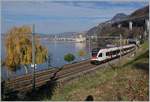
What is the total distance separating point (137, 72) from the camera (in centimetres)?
1094

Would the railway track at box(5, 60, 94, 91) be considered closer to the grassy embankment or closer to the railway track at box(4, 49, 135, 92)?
the railway track at box(4, 49, 135, 92)

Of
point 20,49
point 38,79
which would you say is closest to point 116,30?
point 20,49

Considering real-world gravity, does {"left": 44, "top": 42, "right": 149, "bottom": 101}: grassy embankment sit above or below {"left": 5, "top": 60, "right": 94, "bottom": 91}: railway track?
above

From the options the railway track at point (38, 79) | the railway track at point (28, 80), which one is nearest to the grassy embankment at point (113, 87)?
the railway track at point (38, 79)

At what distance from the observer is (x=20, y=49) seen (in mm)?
44000

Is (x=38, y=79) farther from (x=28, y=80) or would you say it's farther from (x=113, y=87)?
(x=113, y=87)

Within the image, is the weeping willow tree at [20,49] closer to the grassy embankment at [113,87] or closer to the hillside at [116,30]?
the hillside at [116,30]

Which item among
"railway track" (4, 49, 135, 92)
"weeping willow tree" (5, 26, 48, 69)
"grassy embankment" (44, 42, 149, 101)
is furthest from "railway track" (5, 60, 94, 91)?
"weeping willow tree" (5, 26, 48, 69)

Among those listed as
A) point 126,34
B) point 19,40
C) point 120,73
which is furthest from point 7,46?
point 120,73

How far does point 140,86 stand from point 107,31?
59129 mm

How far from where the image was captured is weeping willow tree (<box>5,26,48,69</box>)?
4262 cm

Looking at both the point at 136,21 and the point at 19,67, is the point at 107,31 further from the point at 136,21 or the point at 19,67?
the point at 19,67

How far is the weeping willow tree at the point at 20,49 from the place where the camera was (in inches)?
1678

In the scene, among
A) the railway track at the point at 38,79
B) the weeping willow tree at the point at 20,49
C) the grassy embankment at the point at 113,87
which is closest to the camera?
the grassy embankment at the point at 113,87
